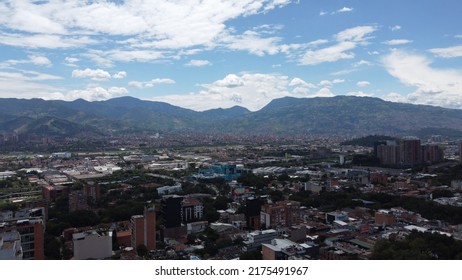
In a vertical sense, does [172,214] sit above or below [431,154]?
below

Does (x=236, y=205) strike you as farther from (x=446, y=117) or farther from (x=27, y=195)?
(x=446, y=117)

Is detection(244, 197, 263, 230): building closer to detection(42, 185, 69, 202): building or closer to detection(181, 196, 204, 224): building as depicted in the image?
detection(181, 196, 204, 224): building

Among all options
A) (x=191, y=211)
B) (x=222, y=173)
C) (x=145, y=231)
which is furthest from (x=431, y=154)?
(x=145, y=231)

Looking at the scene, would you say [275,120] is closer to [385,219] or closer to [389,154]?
[389,154]

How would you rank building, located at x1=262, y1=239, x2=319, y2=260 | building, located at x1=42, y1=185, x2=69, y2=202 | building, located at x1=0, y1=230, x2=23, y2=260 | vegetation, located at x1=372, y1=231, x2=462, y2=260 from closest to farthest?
building, located at x1=0, y1=230, x2=23, y2=260
vegetation, located at x1=372, y1=231, x2=462, y2=260
building, located at x1=262, y1=239, x2=319, y2=260
building, located at x1=42, y1=185, x2=69, y2=202

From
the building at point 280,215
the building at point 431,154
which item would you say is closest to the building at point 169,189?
the building at point 280,215

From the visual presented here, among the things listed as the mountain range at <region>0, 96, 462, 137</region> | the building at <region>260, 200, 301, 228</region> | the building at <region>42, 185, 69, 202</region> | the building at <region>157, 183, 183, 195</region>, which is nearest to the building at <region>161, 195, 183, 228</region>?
the building at <region>260, 200, 301, 228</region>

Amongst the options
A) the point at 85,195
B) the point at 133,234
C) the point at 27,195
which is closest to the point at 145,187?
the point at 85,195
